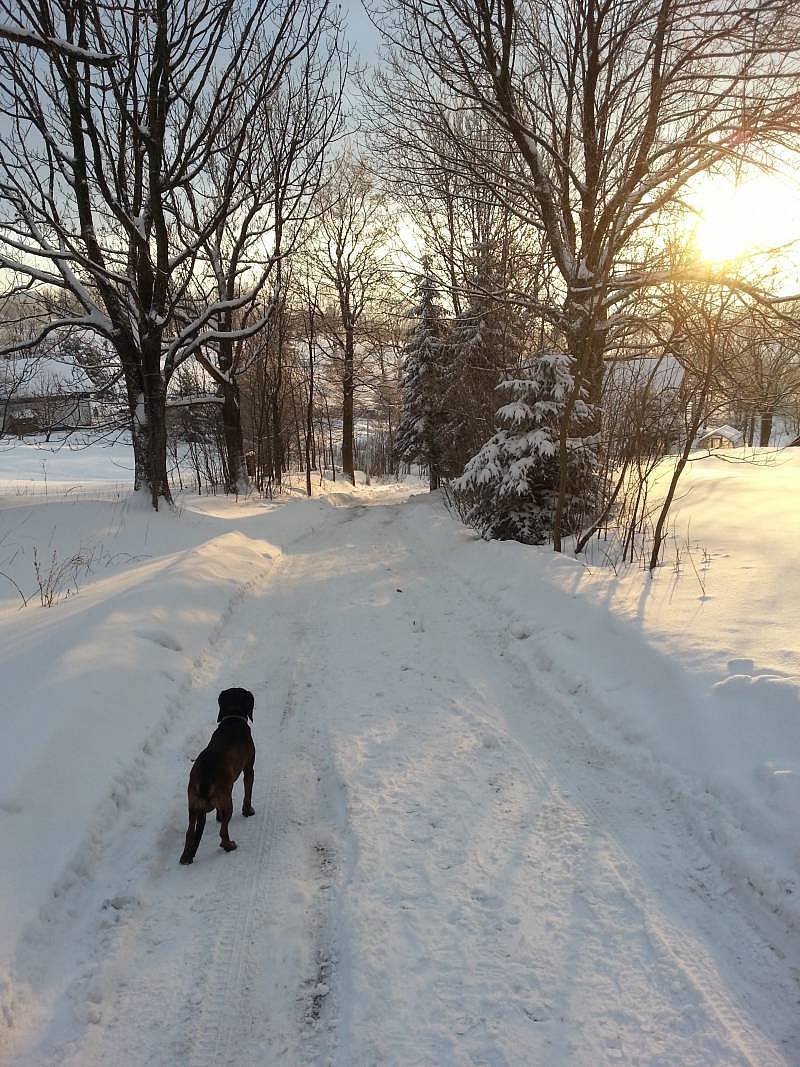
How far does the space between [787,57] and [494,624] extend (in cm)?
1081

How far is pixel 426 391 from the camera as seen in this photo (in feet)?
→ 79.3

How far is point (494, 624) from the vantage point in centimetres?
665

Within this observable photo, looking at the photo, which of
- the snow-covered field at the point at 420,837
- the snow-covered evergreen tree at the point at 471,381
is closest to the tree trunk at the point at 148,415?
the snow-covered field at the point at 420,837

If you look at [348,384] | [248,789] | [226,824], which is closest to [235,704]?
[248,789]

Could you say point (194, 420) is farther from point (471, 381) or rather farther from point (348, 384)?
point (471, 381)

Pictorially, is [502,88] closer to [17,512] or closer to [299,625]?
[299,625]

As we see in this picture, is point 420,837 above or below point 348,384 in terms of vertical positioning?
below

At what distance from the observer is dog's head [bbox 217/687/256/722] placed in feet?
11.3

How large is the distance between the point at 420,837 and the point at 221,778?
1.13 metres

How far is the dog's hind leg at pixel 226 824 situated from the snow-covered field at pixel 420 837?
0.09 meters

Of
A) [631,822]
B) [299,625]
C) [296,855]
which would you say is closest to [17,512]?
[299,625]

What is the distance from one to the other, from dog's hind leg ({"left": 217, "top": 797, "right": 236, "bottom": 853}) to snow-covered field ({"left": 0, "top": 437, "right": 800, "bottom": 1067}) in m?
Answer: 0.09

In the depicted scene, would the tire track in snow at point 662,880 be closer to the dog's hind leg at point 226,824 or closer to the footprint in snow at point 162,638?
the dog's hind leg at point 226,824

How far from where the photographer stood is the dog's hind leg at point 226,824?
3013mm
